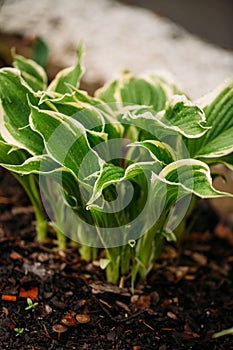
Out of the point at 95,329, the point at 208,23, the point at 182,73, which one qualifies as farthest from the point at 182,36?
the point at 95,329

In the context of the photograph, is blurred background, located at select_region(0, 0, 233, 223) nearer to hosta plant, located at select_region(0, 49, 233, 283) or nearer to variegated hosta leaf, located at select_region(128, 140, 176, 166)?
hosta plant, located at select_region(0, 49, 233, 283)

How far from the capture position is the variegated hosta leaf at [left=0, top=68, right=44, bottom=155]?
1.43 meters

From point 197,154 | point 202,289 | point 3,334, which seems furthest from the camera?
point 202,289

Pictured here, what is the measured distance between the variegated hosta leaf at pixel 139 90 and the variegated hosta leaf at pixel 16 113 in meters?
0.30

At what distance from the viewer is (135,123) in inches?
56.0

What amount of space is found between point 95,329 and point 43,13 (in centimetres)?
156

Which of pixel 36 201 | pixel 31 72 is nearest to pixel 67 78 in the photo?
pixel 31 72

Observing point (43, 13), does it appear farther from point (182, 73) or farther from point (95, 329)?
point (95, 329)

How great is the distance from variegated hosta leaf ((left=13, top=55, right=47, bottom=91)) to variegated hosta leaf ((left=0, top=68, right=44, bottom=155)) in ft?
0.61

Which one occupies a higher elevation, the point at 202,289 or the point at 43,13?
the point at 43,13

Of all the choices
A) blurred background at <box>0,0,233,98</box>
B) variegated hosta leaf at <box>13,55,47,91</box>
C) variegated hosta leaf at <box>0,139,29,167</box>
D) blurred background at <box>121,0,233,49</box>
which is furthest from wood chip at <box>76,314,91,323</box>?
blurred background at <box>121,0,233,49</box>

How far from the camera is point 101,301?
4.93 ft

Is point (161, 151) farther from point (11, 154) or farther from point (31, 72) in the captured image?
point (31, 72)

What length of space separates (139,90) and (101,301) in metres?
0.65
